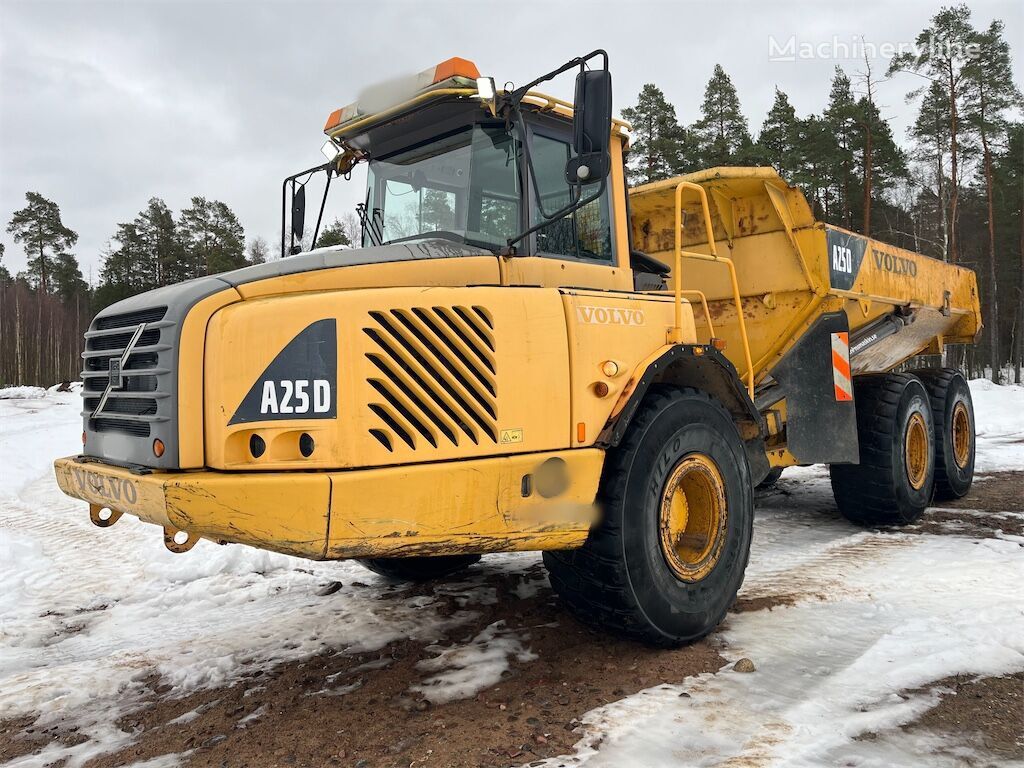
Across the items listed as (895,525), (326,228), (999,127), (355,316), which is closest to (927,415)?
(895,525)

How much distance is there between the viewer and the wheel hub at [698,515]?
12.9 feet

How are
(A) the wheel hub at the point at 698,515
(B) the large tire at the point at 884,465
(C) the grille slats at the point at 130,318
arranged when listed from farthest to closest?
(B) the large tire at the point at 884,465
(A) the wheel hub at the point at 698,515
(C) the grille slats at the point at 130,318

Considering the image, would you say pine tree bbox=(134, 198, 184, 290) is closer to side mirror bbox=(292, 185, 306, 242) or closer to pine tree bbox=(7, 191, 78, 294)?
pine tree bbox=(7, 191, 78, 294)

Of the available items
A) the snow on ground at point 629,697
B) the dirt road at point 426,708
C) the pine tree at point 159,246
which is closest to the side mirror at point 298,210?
the snow on ground at point 629,697

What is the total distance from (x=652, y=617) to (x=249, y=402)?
210cm

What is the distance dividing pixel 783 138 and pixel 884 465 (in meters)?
27.1

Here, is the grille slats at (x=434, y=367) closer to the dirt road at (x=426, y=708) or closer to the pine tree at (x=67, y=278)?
the dirt road at (x=426, y=708)

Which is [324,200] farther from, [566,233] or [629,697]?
[629,697]

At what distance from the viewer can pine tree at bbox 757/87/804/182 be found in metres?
29.0

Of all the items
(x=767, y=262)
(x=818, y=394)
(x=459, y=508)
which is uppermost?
(x=767, y=262)

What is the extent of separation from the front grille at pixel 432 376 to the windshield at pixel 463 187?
77cm

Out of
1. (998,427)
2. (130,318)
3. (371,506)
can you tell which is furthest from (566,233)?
(998,427)

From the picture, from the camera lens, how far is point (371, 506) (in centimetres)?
285

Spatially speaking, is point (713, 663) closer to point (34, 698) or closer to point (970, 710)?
point (970, 710)
